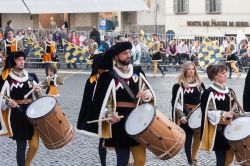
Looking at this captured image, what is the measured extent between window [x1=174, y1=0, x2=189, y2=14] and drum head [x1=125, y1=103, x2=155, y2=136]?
34.4 meters

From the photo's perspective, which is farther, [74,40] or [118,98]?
[74,40]

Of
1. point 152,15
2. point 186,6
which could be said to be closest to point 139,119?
point 186,6

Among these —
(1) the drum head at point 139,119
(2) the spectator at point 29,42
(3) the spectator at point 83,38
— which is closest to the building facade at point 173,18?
→ (3) the spectator at point 83,38

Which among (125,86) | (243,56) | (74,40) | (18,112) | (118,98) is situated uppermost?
(74,40)

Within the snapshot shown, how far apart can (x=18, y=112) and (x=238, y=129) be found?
9.60ft

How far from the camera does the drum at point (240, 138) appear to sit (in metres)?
7.16

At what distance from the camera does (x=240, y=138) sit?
7160 mm

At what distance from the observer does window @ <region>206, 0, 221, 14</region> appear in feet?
132

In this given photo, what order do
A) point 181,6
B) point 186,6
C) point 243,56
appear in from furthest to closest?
1. point 181,6
2. point 186,6
3. point 243,56

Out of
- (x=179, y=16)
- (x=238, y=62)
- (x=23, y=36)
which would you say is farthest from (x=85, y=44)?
(x=179, y=16)

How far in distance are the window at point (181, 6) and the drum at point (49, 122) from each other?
33484 mm

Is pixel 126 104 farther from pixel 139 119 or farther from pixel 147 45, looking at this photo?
pixel 147 45

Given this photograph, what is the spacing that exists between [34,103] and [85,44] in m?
19.3

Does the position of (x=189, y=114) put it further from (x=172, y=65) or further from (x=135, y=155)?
(x=172, y=65)
